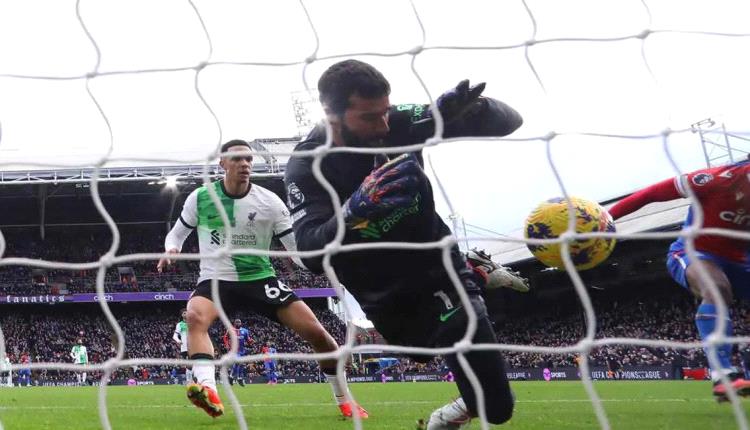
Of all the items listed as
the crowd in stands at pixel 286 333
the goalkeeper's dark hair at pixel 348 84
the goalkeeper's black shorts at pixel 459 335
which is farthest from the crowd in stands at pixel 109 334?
the goalkeeper's dark hair at pixel 348 84

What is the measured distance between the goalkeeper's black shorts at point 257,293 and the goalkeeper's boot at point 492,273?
185 centimetres

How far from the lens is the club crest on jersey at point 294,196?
9.98 feet

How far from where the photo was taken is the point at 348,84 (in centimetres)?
282

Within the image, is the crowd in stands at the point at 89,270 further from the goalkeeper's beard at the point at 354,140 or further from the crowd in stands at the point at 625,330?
the goalkeeper's beard at the point at 354,140

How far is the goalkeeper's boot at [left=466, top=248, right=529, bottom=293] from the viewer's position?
3367mm

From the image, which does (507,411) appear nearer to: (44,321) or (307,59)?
(307,59)

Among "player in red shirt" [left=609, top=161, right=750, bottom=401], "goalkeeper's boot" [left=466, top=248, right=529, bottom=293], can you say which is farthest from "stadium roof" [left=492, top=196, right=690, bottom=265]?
"goalkeeper's boot" [left=466, top=248, right=529, bottom=293]

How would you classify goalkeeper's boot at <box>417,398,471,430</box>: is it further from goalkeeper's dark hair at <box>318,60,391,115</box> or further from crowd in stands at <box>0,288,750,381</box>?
crowd in stands at <box>0,288,750,381</box>

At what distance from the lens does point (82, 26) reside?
8.77ft

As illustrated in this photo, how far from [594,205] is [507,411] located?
1052mm

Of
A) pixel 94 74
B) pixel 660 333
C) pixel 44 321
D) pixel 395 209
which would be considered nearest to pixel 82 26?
pixel 94 74

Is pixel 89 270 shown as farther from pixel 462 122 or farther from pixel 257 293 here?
pixel 462 122

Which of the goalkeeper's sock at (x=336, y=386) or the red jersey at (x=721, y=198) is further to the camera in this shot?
the goalkeeper's sock at (x=336, y=386)

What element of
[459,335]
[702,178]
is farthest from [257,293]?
[702,178]
